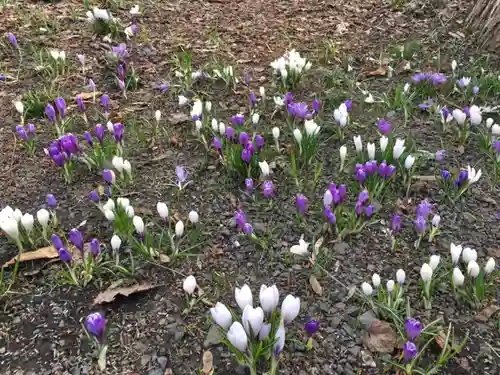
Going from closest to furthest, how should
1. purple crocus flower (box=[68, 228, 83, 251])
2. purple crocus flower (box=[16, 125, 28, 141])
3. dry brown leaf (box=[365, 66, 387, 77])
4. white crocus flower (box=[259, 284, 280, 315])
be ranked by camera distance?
white crocus flower (box=[259, 284, 280, 315]) → purple crocus flower (box=[68, 228, 83, 251]) → purple crocus flower (box=[16, 125, 28, 141]) → dry brown leaf (box=[365, 66, 387, 77])

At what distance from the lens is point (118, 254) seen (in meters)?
2.21

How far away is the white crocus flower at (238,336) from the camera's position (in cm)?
159

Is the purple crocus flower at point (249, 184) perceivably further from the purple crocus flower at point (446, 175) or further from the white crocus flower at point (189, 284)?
the purple crocus flower at point (446, 175)

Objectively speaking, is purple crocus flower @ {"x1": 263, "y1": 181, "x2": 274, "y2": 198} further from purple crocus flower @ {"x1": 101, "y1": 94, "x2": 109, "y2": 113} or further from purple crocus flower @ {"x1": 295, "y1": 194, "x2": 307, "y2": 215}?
purple crocus flower @ {"x1": 101, "y1": 94, "x2": 109, "y2": 113}

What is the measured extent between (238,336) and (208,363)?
353mm

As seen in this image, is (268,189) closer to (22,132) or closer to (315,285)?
(315,285)

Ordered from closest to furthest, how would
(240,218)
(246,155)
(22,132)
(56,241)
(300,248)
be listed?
(56,241)
(300,248)
(240,218)
(246,155)
(22,132)

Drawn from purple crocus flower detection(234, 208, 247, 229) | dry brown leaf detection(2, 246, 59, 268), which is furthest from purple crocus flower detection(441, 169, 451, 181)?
dry brown leaf detection(2, 246, 59, 268)

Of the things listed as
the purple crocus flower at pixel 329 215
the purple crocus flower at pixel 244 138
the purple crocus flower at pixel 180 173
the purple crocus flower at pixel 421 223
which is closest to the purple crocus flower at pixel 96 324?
the purple crocus flower at pixel 180 173

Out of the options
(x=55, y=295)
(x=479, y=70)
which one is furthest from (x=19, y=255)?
(x=479, y=70)

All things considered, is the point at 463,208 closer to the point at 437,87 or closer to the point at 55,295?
the point at 437,87

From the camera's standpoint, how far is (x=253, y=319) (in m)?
1.62

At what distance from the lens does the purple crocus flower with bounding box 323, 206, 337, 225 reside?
89.4 inches

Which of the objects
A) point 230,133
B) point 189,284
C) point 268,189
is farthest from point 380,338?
point 230,133
